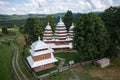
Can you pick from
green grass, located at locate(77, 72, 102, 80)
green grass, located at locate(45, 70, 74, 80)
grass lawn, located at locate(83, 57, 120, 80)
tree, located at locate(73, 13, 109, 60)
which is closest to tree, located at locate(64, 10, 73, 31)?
tree, located at locate(73, 13, 109, 60)

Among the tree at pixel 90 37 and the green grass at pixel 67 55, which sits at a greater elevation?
the tree at pixel 90 37

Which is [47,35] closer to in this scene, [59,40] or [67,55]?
[59,40]

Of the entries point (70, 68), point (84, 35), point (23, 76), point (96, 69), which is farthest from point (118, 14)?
point (23, 76)

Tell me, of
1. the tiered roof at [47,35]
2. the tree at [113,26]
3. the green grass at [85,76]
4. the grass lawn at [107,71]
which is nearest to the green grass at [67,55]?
the tiered roof at [47,35]

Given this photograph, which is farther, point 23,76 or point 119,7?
point 119,7

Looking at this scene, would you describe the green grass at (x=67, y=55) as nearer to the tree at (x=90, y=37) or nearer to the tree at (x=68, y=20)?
the tree at (x=90, y=37)

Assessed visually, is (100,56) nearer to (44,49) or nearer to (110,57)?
(110,57)
